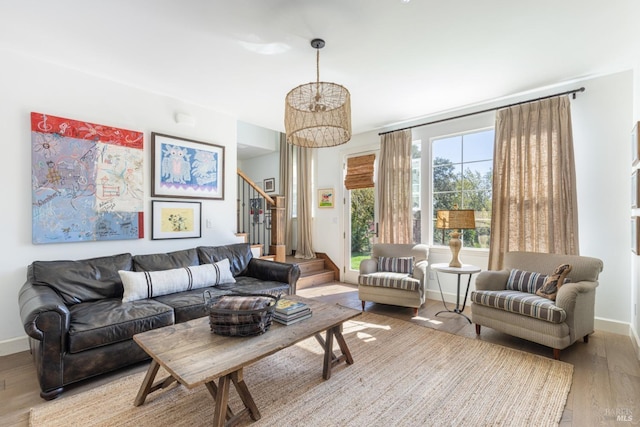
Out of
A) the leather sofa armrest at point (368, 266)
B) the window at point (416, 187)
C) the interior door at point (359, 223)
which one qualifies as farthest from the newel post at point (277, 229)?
the window at point (416, 187)

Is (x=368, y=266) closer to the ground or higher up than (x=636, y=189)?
closer to the ground

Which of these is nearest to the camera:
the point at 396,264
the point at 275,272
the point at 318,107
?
the point at 318,107

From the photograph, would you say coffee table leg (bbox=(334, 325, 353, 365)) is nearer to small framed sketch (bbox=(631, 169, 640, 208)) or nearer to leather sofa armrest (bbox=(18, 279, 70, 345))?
leather sofa armrest (bbox=(18, 279, 70, 345))

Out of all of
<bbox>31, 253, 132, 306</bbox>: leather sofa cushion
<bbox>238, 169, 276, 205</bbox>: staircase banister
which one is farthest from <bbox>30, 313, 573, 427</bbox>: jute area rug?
<bbox>238, 169, 276, 205</bbox>: staircase banister

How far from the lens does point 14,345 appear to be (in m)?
2.63

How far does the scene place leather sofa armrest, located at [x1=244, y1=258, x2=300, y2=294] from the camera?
3506 millimetres

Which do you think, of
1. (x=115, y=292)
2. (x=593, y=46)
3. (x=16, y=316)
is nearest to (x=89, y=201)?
(x=115, y=292)

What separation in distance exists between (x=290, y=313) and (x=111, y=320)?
4.47 ft

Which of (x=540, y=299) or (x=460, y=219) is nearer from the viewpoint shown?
(x=540, y=299)

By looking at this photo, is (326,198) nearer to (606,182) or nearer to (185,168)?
(185,168)

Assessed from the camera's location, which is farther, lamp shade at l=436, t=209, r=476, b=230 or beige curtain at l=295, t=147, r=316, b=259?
beige curtain at l=295, t=147, r=316, b=259

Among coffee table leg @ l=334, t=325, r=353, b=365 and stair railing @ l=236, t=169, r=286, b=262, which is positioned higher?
stair railing @ l=236, t=169, r=286, b=262

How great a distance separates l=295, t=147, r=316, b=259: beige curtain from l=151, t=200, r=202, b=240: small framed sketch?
2.40 metres

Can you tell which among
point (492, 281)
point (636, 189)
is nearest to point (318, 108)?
point (492, 281)
